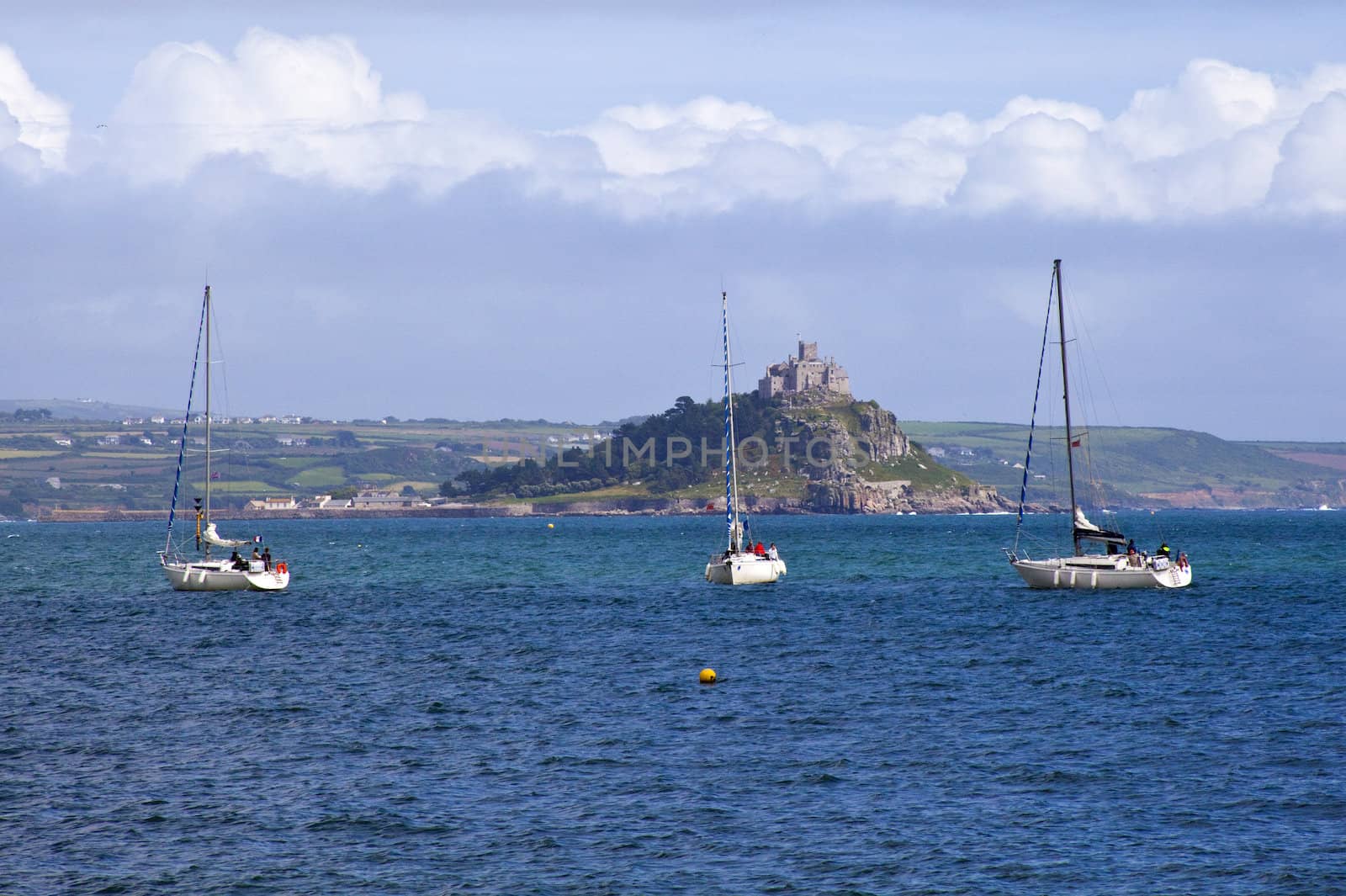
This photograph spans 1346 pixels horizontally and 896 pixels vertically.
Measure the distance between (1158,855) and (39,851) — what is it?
21303 millimetres

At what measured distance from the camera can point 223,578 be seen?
93.1m

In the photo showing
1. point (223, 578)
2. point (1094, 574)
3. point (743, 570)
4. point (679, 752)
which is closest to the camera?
point (679, 752)

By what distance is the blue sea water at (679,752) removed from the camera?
28172mm

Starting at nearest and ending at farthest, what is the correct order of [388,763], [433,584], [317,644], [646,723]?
[388,763] < [646,723] < [317,644] < [433,584]

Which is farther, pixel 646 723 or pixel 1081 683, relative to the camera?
pixel 1081 683

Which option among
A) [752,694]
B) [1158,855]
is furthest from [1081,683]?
[1158,855]

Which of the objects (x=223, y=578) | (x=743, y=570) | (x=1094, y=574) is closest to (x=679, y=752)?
(x=1094, y=574)

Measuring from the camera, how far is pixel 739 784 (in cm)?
3462

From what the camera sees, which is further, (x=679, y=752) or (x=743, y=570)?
(x=743, y=570)

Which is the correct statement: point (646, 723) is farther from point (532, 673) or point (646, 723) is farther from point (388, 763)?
point (532, 673)

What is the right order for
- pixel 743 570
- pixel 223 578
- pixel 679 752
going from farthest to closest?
1. pixel 743 570
2. pixel 223 578
3. pixel 679 752

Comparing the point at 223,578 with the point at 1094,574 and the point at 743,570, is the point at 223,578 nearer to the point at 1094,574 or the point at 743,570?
the point at 743,570

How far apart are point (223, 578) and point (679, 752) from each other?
2407 inches

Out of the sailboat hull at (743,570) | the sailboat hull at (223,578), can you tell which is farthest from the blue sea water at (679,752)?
the sailboat hull at (743,570)
